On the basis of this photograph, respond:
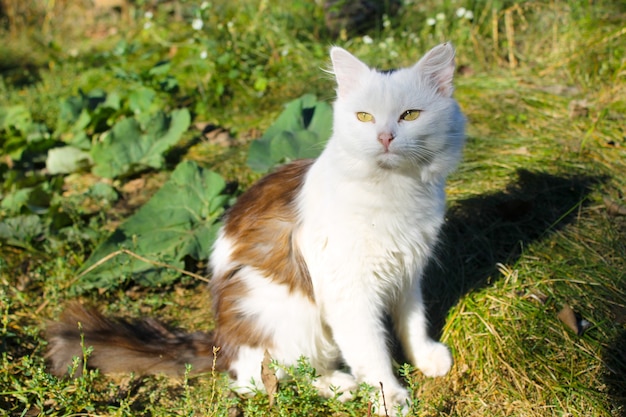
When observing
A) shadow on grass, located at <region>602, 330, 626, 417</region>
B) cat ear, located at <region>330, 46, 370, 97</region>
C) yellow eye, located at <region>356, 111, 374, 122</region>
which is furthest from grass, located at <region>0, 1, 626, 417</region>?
cat ear, located at <region>330, 46, 370, 97</region>

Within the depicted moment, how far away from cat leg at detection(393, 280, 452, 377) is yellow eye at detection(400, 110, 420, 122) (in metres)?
0.79

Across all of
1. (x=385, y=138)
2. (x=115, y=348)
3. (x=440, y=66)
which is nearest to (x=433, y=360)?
(x=385, y=138)

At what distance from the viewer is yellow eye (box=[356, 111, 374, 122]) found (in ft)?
6.84

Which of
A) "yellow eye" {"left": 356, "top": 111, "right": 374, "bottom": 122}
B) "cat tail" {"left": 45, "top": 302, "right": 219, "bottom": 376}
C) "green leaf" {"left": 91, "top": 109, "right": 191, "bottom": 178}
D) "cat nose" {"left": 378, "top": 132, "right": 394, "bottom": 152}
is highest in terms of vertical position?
"yellow eye" {"left": 356, "top": 111, "right": 374, "bottom": 122}

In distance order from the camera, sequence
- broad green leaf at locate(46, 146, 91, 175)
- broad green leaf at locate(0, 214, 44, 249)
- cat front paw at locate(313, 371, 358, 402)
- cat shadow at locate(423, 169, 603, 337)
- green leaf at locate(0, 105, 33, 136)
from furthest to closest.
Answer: green leaf at locate(0, 105, 33, 136)
broad green leaf at locate(46, 146, 91, 175)
broad green leaf at locate(0, 214, 44, 249)
cat shadow at locate(423, 169, 603, 337)
cat front paw at locate(313, 371, 358, 402)

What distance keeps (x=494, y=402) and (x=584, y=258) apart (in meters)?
0.90

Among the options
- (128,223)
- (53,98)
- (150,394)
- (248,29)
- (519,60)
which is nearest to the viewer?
(150,394)

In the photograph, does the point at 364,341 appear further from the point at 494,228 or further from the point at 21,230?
the point at 21,230

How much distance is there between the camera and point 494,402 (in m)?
2.32

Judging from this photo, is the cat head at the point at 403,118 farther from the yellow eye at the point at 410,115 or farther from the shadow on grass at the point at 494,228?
the shadow on grass at the point at 494,228

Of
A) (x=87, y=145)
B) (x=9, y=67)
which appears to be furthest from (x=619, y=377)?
(x=9, y=67)

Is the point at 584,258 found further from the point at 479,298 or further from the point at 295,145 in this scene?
the point at 295,145

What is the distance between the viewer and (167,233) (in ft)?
10.6

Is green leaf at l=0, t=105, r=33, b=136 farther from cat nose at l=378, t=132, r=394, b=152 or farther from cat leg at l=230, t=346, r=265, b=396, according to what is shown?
cat nose at l=378, t=132, r=394, b=152
